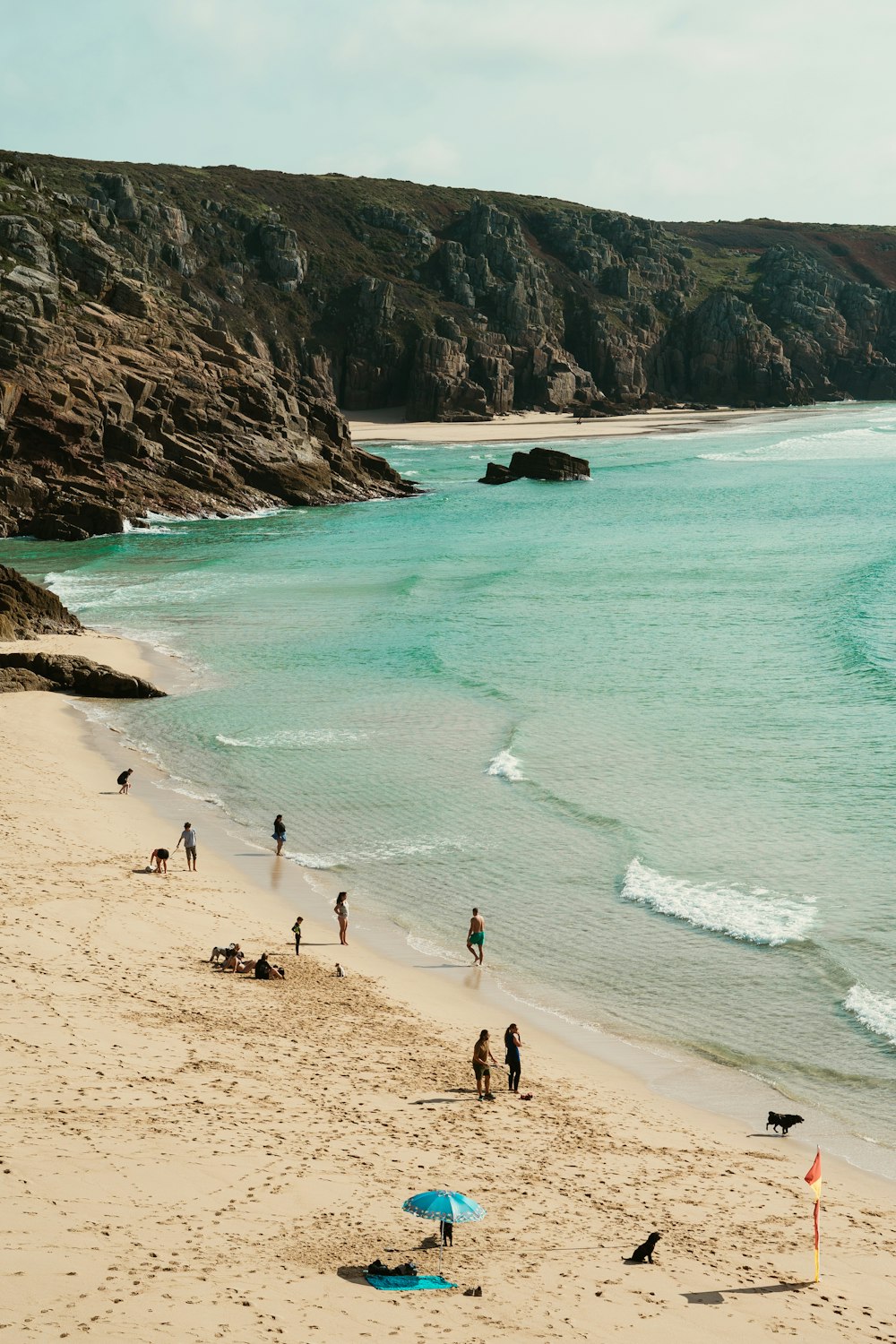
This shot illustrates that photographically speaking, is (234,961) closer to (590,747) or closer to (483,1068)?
(483,1068)

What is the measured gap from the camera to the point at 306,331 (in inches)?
5901

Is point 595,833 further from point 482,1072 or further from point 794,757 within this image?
point 482,1072

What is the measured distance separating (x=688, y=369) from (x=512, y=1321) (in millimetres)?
174210

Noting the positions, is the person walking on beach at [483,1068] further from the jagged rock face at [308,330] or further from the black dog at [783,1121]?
the jagged rock face at [308,330]

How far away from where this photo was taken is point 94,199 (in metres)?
137

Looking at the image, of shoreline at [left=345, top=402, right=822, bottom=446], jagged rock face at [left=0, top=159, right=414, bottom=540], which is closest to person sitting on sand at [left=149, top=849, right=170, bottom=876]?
jagged rock face at [left=0, top=159, right=414, bottom=540]

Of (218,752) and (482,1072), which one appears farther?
(218,752)

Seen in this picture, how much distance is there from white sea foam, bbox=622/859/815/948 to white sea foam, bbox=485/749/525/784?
5.78 meters

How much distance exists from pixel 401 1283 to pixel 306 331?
482ft

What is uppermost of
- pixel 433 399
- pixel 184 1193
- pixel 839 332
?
pixel 839 332

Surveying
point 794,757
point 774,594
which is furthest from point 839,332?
point 794,757

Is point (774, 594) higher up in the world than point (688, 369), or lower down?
lower down

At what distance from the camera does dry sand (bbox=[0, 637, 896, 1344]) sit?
1041 centimetres

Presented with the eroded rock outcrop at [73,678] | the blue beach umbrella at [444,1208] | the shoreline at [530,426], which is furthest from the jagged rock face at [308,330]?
the blue beach umbrella at [444,1208]
